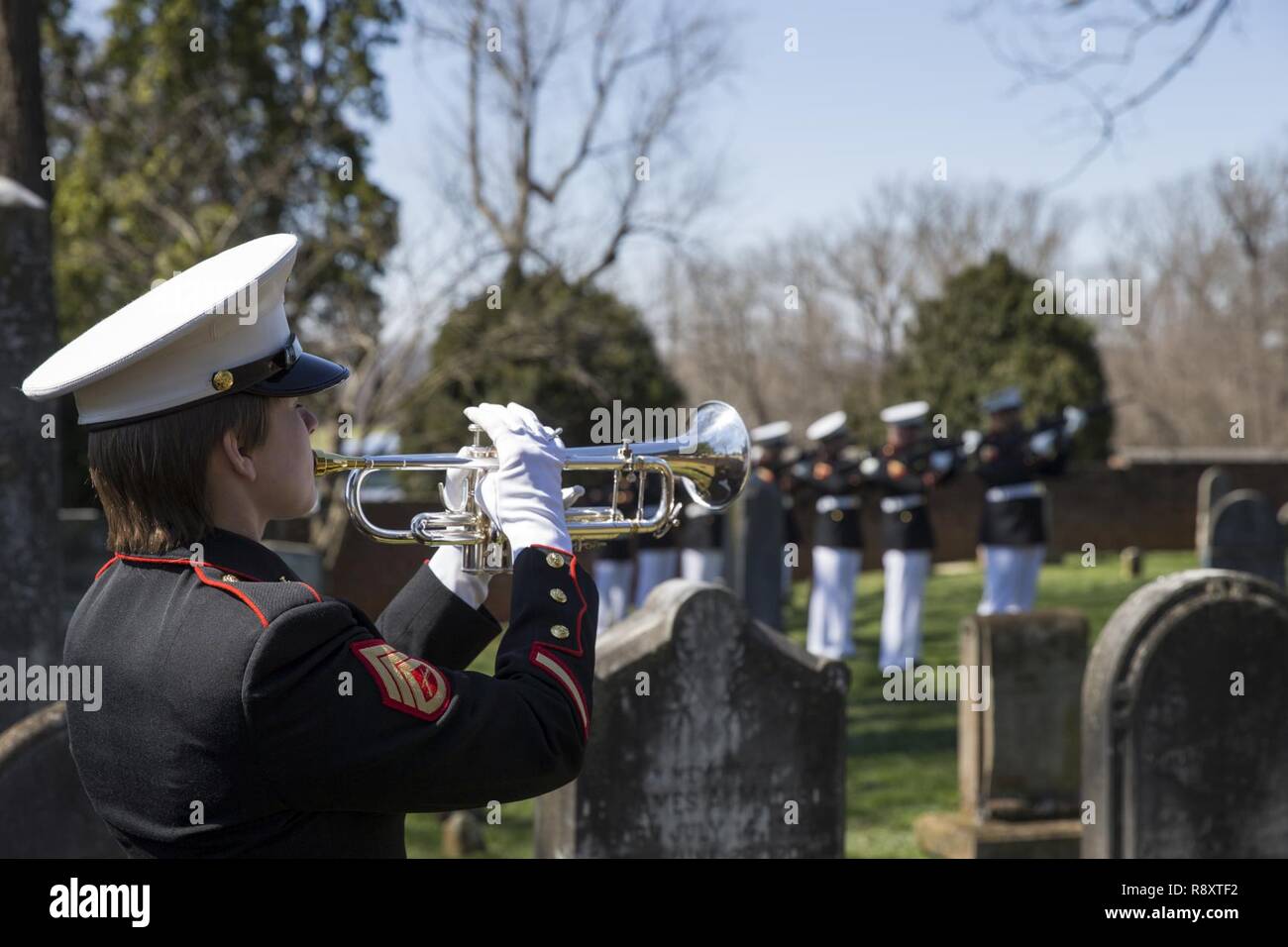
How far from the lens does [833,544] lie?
1245cm

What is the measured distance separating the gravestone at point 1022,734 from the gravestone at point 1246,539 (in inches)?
148

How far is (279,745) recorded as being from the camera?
180 cm

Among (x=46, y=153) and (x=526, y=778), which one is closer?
(x=526, y=778)

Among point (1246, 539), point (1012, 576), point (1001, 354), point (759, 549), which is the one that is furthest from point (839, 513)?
point (1001, 354)

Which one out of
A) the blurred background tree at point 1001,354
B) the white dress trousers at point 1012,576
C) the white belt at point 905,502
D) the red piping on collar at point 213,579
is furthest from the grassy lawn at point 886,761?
the blurred background tree at point 1001,354

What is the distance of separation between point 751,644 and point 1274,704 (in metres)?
2.06

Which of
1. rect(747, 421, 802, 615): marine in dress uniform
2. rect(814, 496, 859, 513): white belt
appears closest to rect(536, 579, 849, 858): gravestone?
rect(747, 421, 802, 615): marine in dress uniform

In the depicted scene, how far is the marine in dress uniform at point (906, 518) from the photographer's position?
11531mm

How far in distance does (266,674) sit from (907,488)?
34.2 feet

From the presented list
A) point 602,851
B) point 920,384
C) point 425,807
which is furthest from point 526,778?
point 920,384

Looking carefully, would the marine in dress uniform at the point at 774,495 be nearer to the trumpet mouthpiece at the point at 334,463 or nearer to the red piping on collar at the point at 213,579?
the trumpet mouthpiece at the point at 334,463

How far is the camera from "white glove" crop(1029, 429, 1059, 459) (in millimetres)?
11336

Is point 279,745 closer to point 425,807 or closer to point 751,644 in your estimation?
point 425,807

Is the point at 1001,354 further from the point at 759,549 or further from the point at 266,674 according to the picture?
the point at 266,674
